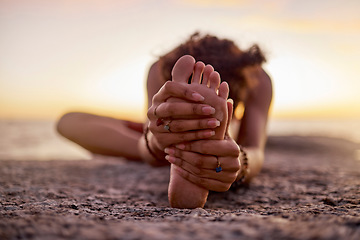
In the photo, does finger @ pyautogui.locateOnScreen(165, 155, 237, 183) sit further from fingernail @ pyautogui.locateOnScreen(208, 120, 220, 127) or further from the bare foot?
fingernail @ pyautogui.locateOnScreen(208, 120, 220, 127)

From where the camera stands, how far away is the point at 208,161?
1.07m

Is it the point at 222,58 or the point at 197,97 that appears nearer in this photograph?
the point at 197,97

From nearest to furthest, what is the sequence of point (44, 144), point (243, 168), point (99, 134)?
point (243, 168) → point (99, 134) → point (44, 144)

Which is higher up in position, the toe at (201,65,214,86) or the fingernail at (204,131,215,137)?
the toe at (201,65,214,86)

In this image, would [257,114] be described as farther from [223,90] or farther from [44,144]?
[44,144]

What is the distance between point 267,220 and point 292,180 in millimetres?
1243

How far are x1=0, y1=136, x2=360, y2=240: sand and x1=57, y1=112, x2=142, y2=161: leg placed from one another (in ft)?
0.64

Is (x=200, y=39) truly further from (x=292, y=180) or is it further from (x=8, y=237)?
(x=8, y=237)

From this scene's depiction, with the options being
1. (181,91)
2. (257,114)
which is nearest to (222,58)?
(257,114)

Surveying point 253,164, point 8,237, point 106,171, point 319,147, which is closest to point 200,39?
point 253,164

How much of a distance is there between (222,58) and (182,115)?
84 cm

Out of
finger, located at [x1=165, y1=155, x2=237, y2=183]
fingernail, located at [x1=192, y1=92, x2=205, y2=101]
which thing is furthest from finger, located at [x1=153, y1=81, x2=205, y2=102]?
finger, located at [x1=165, y1=155, x2=237, y2=183]

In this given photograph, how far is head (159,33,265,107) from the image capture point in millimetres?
1716

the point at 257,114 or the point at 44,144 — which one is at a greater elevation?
the point at 257,114
